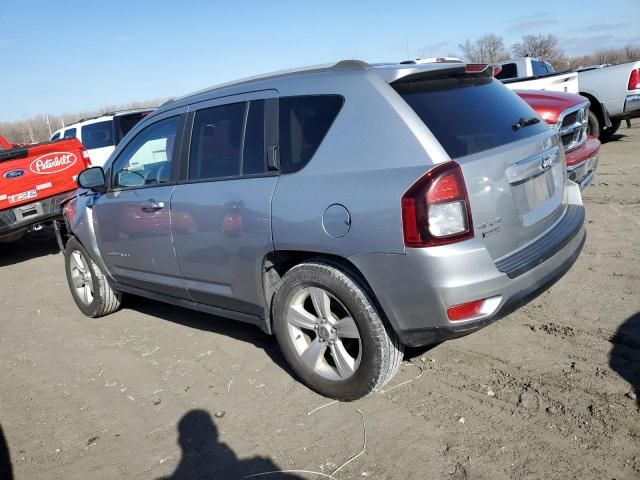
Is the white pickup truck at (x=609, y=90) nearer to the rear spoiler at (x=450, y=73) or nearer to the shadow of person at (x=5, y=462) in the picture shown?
the rear spoiler at (x=450, y=73)

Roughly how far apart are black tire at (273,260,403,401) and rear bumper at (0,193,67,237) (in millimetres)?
5768

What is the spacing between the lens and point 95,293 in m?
5.36

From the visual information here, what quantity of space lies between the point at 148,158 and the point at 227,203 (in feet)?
4.32

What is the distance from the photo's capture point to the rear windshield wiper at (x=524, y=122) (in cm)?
331

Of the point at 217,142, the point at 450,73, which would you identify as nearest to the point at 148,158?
the point at 217,142

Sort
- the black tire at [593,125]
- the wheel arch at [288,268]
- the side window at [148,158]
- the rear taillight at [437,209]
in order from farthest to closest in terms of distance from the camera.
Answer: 1. the black tire at [593,125]
2. the side window at [148,158]
3. the wheel arch at [288,268]
4. the rear taillight at [437,209]

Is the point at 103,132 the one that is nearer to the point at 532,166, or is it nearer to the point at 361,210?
the point at 361,210

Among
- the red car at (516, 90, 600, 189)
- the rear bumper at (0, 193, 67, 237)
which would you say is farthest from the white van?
the red car at (516, 90, 600, 189)

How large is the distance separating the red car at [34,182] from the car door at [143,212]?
3.31m

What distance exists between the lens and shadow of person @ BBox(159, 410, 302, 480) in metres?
2.86

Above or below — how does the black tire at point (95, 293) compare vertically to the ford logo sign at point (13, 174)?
below

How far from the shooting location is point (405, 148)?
284 centimetres

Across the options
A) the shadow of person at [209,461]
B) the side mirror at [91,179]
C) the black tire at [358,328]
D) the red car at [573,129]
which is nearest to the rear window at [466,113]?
the black tire at [358,328]

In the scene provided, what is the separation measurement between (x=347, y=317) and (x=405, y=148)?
1.00 metres
